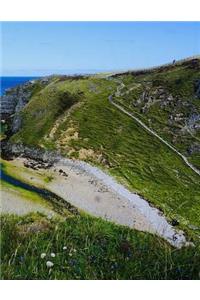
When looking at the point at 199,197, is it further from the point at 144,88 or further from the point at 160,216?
the point at 144,88


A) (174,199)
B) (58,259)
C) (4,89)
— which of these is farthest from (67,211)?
(4,89)

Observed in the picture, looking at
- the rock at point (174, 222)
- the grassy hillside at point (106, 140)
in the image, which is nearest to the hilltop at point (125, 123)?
the grassy hillside at point (106, 140)

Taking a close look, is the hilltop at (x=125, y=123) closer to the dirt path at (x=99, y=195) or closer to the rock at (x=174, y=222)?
the dirt path at (x=99, y=195)

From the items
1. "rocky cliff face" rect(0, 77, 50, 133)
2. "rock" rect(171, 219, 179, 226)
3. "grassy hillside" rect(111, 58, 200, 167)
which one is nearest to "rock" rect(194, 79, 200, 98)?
"grassy hillside" rect(111, 58, 200, 167)

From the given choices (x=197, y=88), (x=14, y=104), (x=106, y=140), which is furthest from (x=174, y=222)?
(x=14, y=104)

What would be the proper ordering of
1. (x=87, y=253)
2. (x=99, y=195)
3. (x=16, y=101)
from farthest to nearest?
(x=16, y=101) → (x=99, y=195) → (x=87, y=253)

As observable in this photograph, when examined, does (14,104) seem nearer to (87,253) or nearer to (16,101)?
(16,101)

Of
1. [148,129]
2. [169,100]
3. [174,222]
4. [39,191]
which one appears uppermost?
[169,100]

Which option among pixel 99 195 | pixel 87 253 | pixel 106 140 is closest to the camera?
pixel 87 253
